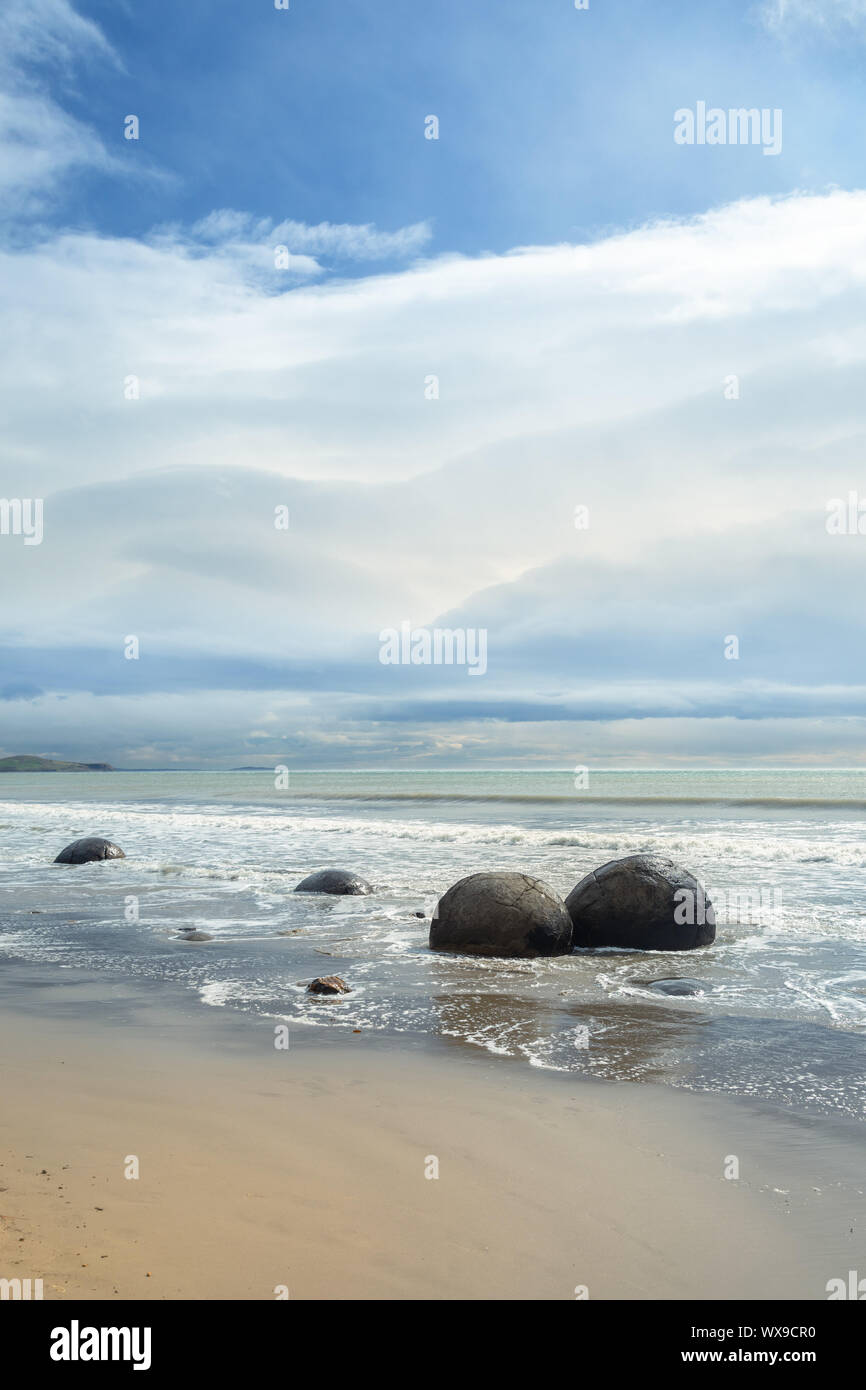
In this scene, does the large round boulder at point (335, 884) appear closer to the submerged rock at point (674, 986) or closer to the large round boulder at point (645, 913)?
the large round boulder at point (645, 913)

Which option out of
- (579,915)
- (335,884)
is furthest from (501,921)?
(335,884)

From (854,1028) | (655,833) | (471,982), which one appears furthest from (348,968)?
(655,833)

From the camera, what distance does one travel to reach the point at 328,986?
25.8 ft

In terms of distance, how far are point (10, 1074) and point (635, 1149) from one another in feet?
12.4

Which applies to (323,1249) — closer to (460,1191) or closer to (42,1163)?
(460,1191)

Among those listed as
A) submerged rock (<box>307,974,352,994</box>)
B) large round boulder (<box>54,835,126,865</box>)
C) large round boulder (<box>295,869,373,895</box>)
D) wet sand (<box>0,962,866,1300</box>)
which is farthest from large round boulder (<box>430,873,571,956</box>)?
large round boulder (<box>54,835,126,865</box>)

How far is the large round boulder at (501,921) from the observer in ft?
31.7

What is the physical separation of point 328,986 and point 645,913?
12.9ft

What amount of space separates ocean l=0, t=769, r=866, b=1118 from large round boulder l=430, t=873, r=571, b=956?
0.28 meters

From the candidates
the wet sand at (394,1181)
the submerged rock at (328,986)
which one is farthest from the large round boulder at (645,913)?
the wet sand at (394,1181)

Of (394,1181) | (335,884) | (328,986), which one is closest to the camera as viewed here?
(394,1181)

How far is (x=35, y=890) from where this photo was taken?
48.0ft

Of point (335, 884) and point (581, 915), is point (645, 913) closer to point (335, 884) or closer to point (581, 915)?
point (581, 915)

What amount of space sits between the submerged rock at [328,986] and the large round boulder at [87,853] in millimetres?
11832
